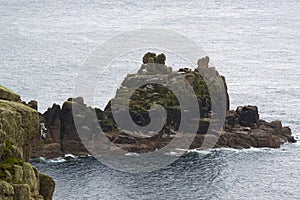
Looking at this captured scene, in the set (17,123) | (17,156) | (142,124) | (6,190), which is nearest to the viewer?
(6,190)

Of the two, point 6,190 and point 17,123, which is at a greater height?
point 17,123

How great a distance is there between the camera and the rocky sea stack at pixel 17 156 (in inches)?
2493

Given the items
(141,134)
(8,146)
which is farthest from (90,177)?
(8,146)

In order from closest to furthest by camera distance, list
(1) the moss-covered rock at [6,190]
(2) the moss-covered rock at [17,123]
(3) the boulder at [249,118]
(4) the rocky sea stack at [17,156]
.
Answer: (1) the moss-covered rock at [6,190], (4) the rocky sea stack at [17,156], (2) the moss-covered rock at [17,123], (3) the boulder at [249,118]

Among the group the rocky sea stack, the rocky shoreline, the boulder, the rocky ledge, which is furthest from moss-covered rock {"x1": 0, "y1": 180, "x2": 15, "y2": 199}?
the boulder

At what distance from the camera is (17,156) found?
65938 millimetres

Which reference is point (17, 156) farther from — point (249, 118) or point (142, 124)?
point (249, 118)

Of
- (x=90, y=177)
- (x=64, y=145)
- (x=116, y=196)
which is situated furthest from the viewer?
(x=64, y=145)

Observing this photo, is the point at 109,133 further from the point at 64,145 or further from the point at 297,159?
the point at 297,159

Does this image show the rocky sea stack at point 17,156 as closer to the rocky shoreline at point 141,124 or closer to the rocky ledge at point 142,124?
the rocky shoreline at point 141,124

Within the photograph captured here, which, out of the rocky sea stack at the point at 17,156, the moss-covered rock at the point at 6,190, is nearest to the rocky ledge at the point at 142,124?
the rocky sea stack at the point at 17,156

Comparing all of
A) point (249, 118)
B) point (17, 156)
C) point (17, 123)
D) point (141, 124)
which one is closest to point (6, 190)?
point (17, 156)

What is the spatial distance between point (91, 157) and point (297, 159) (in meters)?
49.4

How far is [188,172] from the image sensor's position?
559ft
